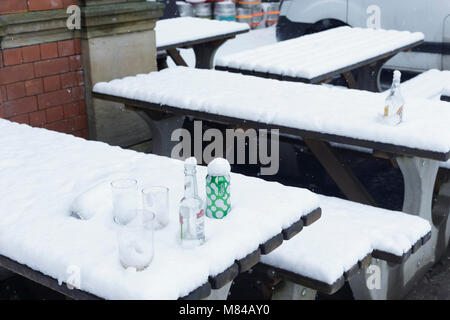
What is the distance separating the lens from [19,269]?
2180mm

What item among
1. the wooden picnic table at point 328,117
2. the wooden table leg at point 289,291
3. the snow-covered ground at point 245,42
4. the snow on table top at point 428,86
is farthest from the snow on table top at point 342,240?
the snow-covered ground at point 245,42

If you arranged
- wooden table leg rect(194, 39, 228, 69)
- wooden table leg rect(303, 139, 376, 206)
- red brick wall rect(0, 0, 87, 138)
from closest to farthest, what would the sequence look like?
wooden table leg rect(303, 139, 376, 206) < red brick wall rect(0, 0, 87, 138) < wooden table leg rect(194, 39, 228, 69)

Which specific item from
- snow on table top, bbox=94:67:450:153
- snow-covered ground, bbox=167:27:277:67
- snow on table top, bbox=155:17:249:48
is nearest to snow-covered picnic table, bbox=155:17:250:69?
snow on table top, bbox=155:17:249:48

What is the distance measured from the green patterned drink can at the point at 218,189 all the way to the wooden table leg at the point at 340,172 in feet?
5.74

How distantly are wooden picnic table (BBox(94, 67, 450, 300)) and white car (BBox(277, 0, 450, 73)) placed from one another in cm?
296

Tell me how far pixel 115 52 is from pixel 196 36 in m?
1.74

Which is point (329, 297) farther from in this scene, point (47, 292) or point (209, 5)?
point (209, 5)

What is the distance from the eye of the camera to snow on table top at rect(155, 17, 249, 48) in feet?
20.9

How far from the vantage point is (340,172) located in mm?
3953

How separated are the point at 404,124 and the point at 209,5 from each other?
9.07 meters

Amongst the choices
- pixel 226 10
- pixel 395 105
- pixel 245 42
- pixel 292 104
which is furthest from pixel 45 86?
pixel 226 10

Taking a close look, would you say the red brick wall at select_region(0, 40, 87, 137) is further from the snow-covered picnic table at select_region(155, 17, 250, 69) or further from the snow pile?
the snow pile

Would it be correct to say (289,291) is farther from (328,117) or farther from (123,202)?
(328,117)

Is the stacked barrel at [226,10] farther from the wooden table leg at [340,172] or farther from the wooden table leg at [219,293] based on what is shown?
the wooden table leg at [219,293]
